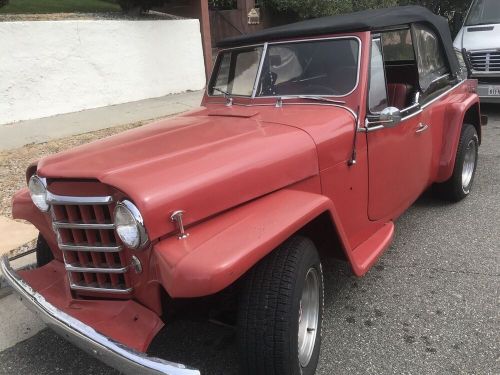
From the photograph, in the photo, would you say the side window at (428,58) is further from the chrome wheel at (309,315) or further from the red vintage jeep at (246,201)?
the chrome wheel at (309,315)

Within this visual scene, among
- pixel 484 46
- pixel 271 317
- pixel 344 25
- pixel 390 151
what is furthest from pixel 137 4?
pixel 271 317

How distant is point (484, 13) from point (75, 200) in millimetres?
8339

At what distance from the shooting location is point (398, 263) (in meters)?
3.63

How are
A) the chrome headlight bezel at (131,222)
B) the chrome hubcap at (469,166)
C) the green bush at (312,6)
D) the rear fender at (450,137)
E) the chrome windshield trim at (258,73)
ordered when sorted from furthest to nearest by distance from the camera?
the green bush at (312,6) → the chrome hubcap at (469,166) → the rear fender at (450,137) → the chrome windshield trim at (258,73) → the chrome headlight bezel at (131,222)

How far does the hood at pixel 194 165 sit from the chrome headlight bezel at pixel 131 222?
1.2 inches

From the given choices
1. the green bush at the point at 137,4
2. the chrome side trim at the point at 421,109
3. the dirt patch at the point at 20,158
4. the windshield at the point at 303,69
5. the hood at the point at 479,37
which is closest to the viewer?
the chrome side trim at the point at 421,109

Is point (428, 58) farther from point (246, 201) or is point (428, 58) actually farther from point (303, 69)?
point (246, 201)

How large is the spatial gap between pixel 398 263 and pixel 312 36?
1.74 metres

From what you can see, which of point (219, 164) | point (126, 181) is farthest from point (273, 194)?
point (126, 181)

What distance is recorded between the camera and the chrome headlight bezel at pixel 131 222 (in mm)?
1985

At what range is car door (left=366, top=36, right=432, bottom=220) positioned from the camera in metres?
3.09

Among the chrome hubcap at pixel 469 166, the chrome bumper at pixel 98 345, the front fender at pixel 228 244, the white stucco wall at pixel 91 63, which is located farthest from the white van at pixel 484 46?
→ the chrome bumper at pixel 98 345

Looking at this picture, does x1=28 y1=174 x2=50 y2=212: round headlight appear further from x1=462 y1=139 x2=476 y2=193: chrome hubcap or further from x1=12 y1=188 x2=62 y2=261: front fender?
x1=462 y1=139 x2=476 y2=193: chrome hubcap

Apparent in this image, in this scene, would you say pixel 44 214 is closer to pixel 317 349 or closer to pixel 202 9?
pixel 317 349
